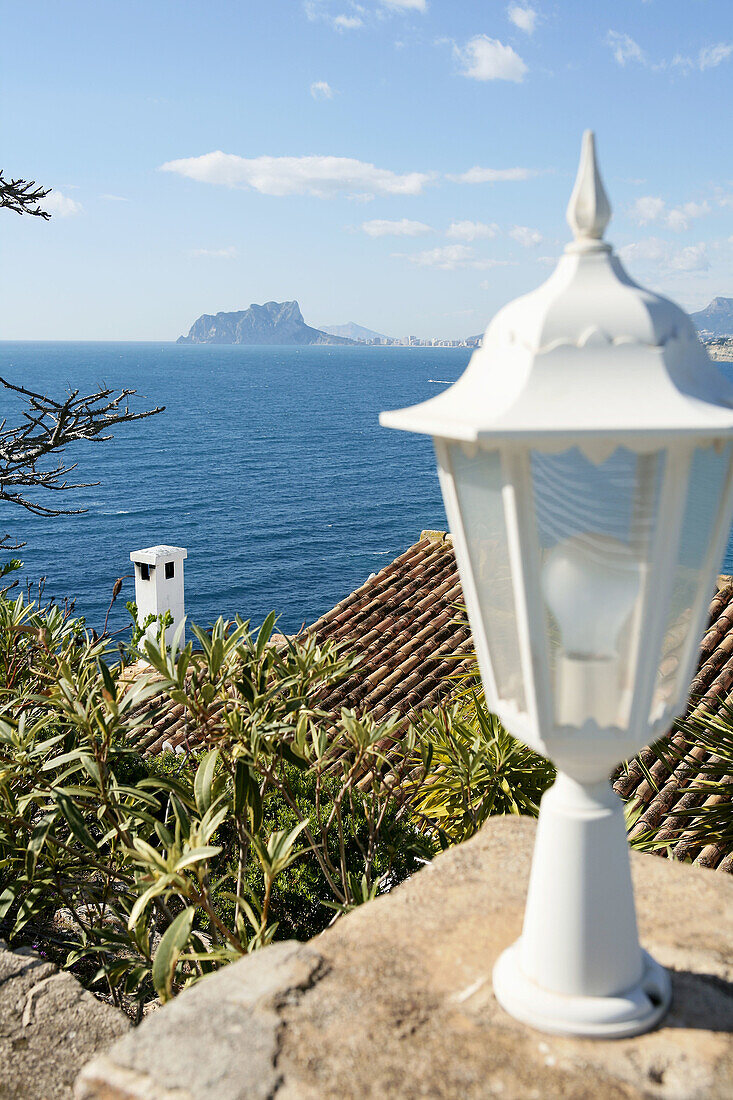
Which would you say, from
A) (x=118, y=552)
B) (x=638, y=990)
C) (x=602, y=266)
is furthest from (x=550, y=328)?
(x=118, y=552)

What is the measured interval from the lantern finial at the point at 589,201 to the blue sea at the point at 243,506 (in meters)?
9.08

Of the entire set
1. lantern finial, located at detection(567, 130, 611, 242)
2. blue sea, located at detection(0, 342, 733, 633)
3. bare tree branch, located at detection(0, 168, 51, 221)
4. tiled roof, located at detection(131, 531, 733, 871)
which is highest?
bare tree branch, located at detection(0, 168, 51, 221)

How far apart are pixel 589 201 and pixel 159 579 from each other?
8962 millimetres

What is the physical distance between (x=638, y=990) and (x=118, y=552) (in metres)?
38.2

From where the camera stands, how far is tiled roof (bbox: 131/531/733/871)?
6.08 m

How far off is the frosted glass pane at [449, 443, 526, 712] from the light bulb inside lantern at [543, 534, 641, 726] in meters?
0.11

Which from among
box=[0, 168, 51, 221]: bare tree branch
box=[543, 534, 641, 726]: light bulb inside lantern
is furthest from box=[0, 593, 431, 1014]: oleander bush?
box=[0, 168, 51, 221]: bare tree branch

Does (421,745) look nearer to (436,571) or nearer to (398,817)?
(398,817)

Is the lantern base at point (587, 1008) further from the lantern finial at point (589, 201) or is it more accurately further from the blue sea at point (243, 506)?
the blue sea at point (243, 506)

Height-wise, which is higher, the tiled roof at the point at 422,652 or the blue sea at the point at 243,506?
the tiled roof at the point at 422,652

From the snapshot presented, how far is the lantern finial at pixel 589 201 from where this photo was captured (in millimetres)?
1657

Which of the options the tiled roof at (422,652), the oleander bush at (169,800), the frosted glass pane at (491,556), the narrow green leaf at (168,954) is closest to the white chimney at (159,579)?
the tiled roof at (422,652)

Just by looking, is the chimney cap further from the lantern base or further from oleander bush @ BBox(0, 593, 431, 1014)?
the lantern base

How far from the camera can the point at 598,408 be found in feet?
4.82
